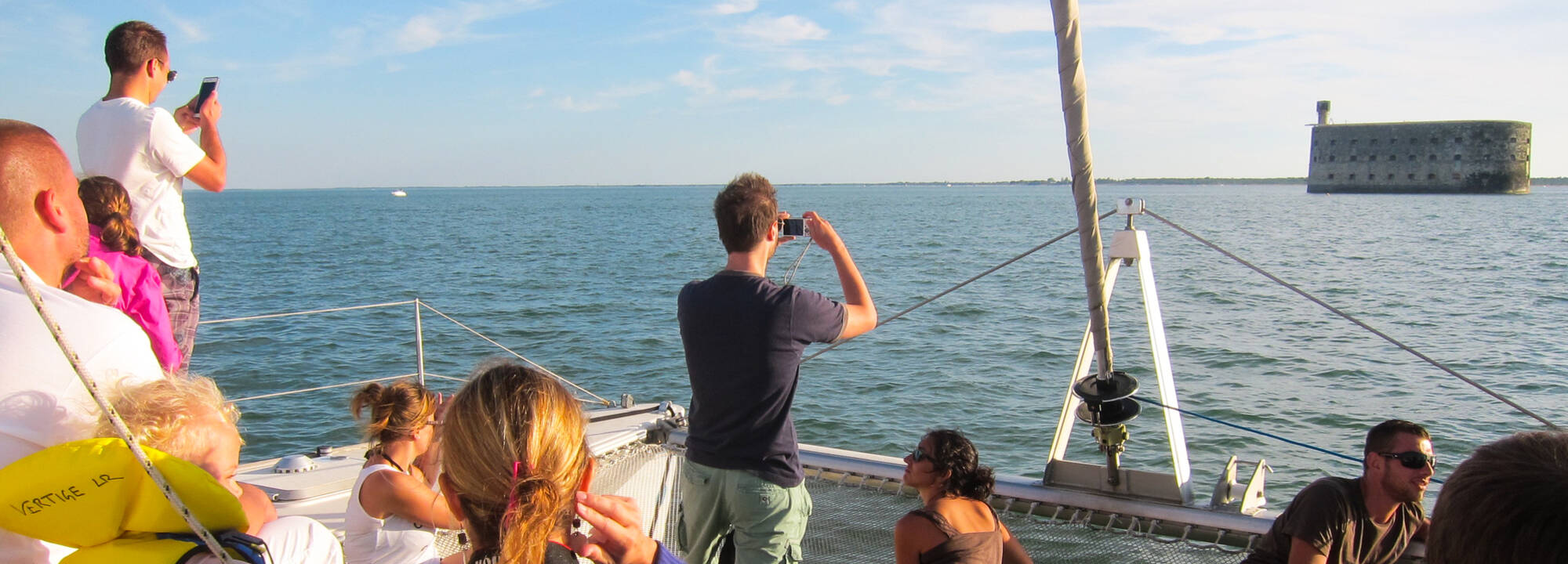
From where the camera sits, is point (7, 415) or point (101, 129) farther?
point (101, 129)

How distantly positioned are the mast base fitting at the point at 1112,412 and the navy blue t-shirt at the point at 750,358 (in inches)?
55.1

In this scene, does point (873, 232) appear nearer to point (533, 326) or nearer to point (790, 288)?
point (533, 326)

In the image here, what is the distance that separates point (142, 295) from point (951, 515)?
273 centimetres

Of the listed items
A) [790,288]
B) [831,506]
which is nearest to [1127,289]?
[831,506]

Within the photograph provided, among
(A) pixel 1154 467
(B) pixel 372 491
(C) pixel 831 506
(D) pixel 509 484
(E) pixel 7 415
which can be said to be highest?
(E) pixel 7 415

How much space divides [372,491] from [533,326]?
18.1 meters

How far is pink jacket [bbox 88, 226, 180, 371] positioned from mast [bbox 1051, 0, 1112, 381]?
2887 millimetres

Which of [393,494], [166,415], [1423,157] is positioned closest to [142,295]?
[393,494]

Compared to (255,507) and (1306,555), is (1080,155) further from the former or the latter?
(255,507)

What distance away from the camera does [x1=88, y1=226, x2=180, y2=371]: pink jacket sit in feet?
10.0

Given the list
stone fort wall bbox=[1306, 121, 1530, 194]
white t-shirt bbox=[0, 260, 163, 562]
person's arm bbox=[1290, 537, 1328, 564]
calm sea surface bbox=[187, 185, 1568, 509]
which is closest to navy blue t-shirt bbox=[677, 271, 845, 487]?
white t-shirt bbox=[0, 260, 163, 562]

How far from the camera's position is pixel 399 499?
3.21m

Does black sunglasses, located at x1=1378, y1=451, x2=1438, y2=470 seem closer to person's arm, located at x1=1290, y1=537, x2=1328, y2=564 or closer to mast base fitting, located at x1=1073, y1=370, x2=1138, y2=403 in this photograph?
person's arm, located at x1=1290, y1=537, x2=1328, y2=564

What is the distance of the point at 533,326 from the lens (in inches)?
821
